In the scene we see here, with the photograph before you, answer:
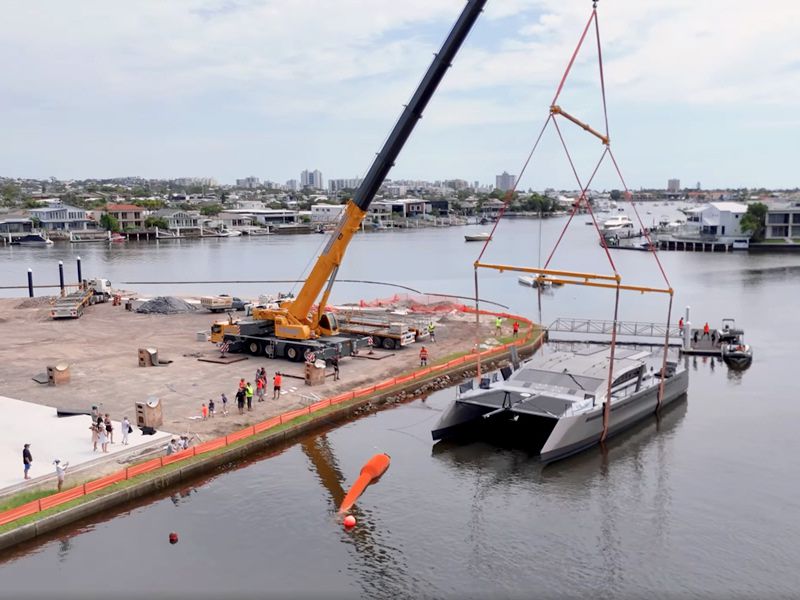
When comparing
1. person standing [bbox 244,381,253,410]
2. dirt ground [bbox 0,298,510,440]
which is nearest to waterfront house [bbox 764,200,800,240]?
dirt ground [bbox 0,298,510,440]

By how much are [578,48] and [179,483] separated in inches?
792

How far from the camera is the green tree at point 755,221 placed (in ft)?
410

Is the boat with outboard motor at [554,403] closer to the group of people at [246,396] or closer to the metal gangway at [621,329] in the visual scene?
the group of people at [246,396]

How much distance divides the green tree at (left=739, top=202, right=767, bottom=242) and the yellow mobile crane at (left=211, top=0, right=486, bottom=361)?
354ft

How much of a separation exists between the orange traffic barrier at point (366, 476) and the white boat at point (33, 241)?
5726 inches

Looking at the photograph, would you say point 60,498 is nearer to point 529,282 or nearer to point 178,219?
point 529,282

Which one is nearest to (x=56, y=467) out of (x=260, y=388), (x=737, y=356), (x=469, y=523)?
(x=260, y=388)

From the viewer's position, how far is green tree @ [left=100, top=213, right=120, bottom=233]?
6412 inches

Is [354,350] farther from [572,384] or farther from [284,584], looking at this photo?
[284,584]

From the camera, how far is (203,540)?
60.6 feet

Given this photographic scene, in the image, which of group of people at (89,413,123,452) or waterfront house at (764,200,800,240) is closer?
group of people at (89,413,123,452)

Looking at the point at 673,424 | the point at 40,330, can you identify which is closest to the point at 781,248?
the point at 673,424

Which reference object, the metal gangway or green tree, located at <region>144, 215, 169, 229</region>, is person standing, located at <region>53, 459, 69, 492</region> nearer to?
the metal gangway

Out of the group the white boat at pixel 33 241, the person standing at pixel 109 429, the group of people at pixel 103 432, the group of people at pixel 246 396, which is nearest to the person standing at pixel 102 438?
the group of people at pixel 103 432
